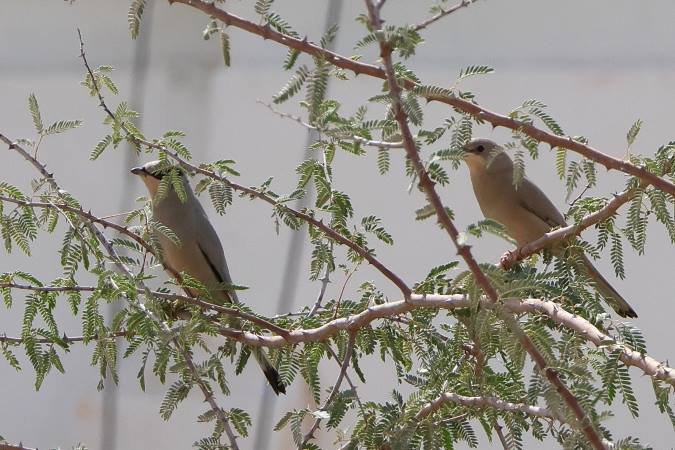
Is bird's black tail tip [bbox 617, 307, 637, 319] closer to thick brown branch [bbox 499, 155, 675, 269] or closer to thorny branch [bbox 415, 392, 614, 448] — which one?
thick brown branch [bbox 499, 155, 675, 269]

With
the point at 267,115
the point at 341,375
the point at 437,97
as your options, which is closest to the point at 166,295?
the point at 341,375

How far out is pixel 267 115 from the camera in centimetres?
507

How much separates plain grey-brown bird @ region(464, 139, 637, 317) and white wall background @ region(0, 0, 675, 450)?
44 centimetres

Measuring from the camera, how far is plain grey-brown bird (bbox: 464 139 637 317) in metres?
3.83

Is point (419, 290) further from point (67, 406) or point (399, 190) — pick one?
point (67, 406)

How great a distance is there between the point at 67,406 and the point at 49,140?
4.86ft

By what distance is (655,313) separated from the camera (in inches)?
187

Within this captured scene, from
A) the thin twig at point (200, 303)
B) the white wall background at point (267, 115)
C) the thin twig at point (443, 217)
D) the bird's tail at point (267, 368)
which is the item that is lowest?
the thin twig at point (443, 217)

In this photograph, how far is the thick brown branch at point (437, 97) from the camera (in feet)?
5.48

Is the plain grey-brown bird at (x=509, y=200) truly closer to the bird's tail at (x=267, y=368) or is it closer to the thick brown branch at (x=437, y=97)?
the bird's tail at (x=267, y=368)

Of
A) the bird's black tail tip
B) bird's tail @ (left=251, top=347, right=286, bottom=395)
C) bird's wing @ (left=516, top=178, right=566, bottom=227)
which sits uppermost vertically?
bird's wing @ (left=516, top=178, right=566, bottom=227)

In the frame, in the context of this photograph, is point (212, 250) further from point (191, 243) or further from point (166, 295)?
point (166, 295)

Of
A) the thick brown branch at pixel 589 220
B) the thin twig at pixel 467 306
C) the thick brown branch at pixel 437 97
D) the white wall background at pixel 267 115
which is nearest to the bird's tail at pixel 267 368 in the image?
the thin twig at pixel 467 306

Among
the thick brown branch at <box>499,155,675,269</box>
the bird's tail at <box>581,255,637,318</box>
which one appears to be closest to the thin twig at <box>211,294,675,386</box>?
the thick brown branch at <box>499,155,675,269</box>
